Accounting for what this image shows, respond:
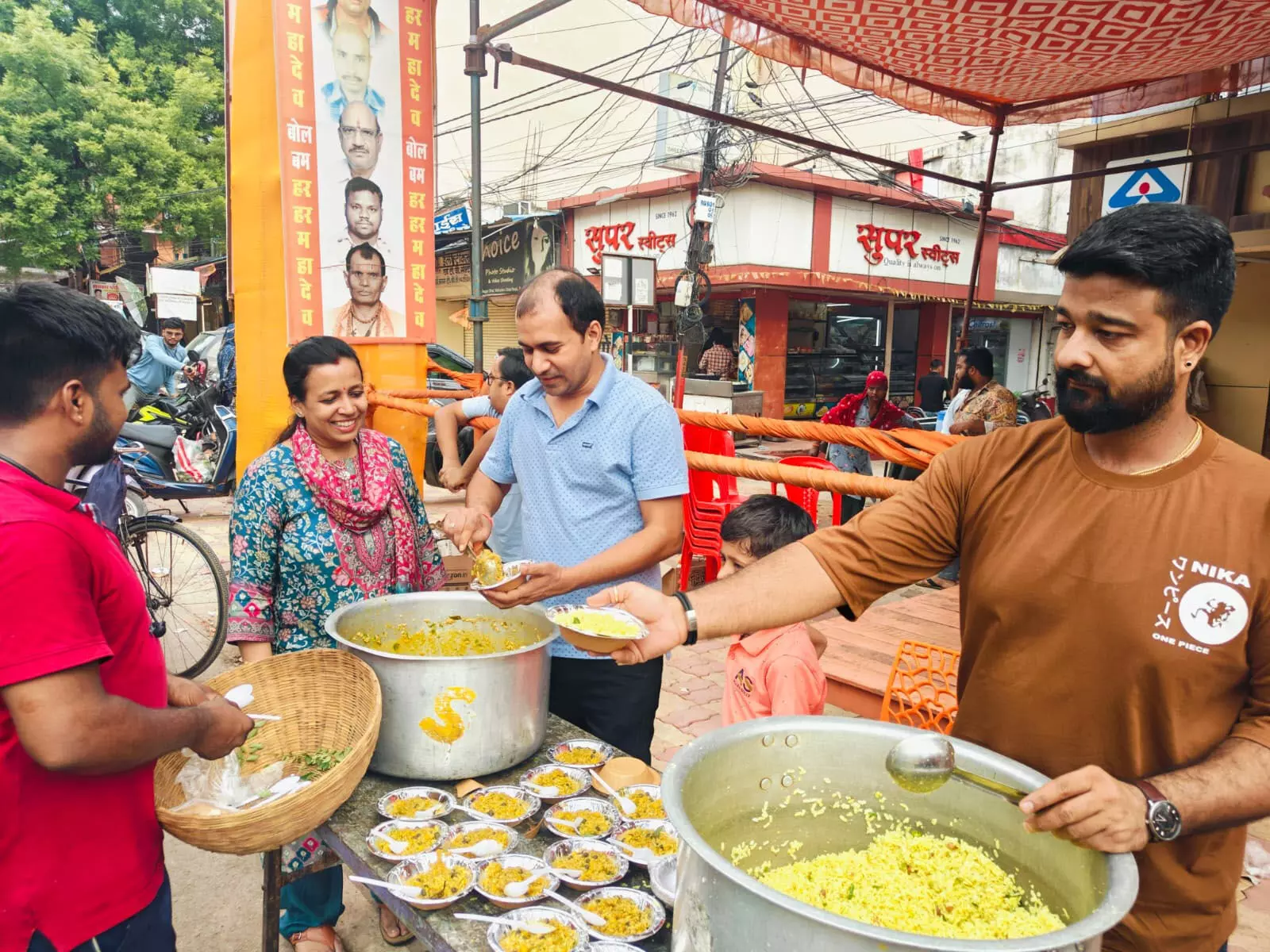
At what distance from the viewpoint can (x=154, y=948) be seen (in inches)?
59.8

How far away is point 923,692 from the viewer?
2.79 meters

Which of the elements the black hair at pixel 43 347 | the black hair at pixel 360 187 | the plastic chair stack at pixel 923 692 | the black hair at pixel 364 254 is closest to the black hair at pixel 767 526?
the plastic chair stack at pixel 923 692

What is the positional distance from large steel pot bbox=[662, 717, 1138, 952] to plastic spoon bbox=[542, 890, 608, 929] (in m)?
0.28

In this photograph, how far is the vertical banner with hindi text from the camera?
410 cm

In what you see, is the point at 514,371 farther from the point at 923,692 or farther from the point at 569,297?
the point at 923,692

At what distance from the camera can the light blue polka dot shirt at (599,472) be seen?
2199mm

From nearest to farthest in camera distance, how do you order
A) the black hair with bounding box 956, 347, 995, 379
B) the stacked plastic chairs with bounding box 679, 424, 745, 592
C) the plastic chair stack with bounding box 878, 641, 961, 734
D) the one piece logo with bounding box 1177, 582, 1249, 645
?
the one piece logo with bounding box 1177, 582, 1249, 645 < the plastic chair stack with bounding box 878, 641, 961, 734 < the stacked plastic chairs with bounding box 679, 424, 745, 592 < the black hair with bounding box 956, 347, 995, 379

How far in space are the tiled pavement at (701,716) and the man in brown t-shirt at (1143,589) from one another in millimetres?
1293

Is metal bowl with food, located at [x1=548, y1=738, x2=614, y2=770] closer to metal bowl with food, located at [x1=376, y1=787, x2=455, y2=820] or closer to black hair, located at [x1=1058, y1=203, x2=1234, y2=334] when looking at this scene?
metal bowl with food, located at [x1=376, y1=787, x2=455, y2=820]

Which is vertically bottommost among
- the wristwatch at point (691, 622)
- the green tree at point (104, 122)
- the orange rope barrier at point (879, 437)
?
the wristwatch at point (691, 622)

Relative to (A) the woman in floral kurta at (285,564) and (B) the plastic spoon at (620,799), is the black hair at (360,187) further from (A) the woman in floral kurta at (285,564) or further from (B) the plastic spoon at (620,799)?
(B) the plastic spoon at (620,799)

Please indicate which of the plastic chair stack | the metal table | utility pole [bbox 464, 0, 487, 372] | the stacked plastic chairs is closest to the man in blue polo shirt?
the metal table

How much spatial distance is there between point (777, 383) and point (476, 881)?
1488 centimetres

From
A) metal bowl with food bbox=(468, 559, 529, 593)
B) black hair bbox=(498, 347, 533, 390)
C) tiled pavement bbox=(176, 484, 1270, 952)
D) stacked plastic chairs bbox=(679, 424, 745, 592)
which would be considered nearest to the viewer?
metal bowl with food bbox=(468, 559, 529, 593)
